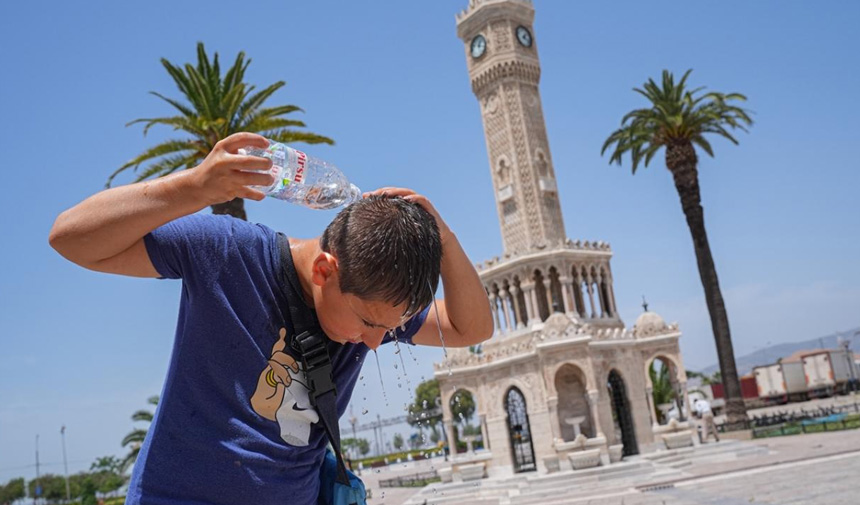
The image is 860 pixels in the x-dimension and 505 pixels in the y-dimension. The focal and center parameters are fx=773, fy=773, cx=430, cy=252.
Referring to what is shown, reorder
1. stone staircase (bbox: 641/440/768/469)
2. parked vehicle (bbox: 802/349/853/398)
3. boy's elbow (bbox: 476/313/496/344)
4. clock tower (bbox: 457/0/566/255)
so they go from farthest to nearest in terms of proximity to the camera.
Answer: parked vehicle (bbox: 802/349/853/398) < clock tower (bbox: 457/0/566/255) < stone staircase (bbox: 641/440/768/469) < boy's elbow (bbox: 476/313/496/344)

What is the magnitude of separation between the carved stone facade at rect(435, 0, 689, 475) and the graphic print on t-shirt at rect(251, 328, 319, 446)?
2300 cm

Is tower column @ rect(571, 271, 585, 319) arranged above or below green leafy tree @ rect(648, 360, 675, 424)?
above

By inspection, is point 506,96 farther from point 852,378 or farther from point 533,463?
point 852,378

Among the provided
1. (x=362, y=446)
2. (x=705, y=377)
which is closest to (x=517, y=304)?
(x=705, y=377)

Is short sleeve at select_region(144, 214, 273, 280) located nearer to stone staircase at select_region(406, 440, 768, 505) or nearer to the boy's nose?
the boy's nose

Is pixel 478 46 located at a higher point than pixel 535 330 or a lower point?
higher

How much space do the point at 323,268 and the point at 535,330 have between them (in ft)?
95.4

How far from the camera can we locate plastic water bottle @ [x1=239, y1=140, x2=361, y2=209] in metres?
2.02

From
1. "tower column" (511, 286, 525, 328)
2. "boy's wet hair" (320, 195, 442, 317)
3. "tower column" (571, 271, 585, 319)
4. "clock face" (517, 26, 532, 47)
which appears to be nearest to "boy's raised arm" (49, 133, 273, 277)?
"boy's wet hair" (320, 195, 442, 317)

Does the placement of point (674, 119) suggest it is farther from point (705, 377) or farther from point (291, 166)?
point (705, 377)

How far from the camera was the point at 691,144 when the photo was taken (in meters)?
31.0

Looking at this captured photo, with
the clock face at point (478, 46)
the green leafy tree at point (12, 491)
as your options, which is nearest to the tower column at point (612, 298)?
the clock face at point (478, 46)

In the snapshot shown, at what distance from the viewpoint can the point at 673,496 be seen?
52.0 feet

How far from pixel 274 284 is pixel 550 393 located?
1083 inches
